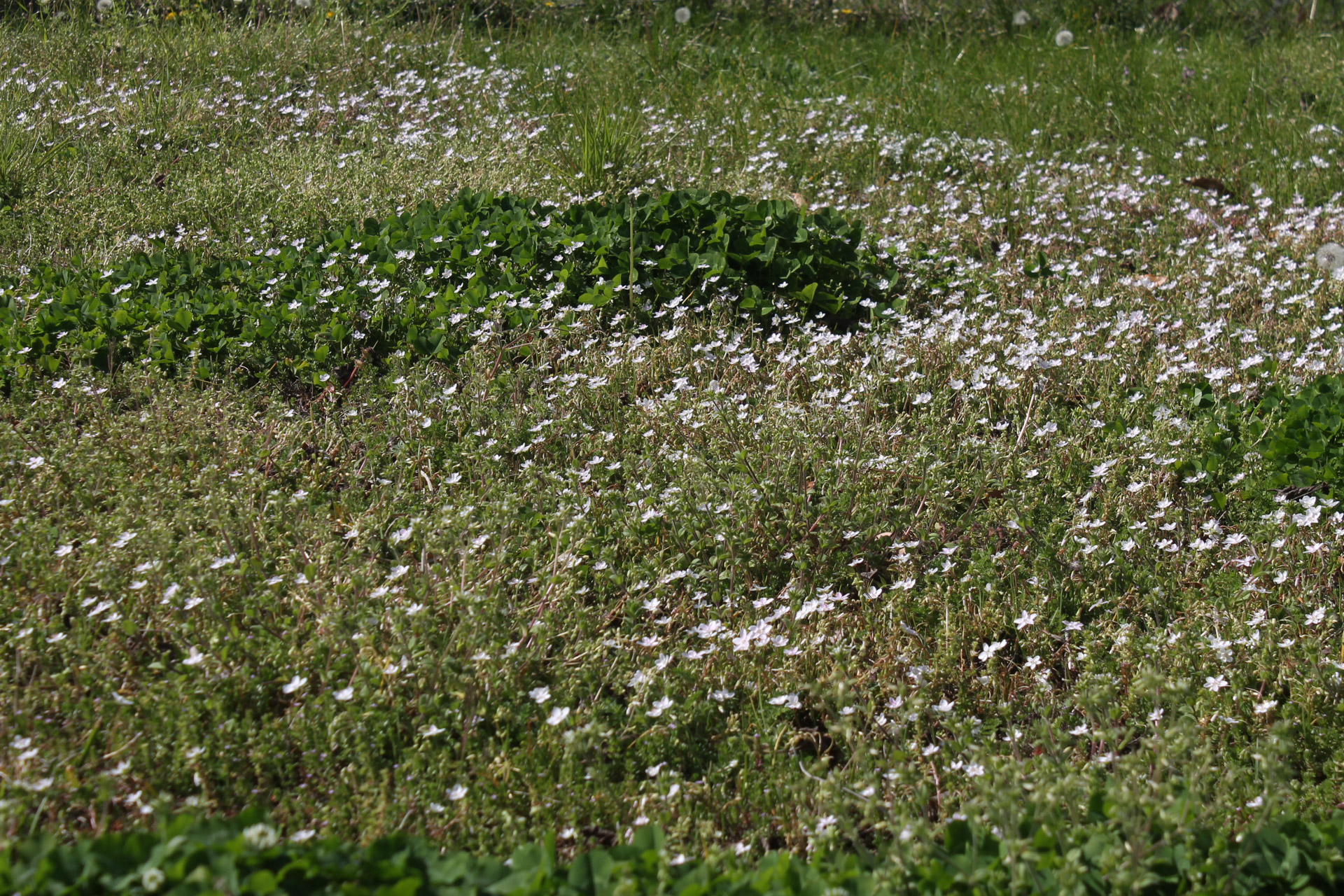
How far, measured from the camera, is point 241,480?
339 centimetres

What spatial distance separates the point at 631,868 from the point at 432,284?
11.1 feet

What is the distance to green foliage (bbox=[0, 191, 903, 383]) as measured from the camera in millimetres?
4281

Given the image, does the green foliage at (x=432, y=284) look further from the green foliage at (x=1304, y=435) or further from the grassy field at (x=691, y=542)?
the green foliage at (x=1304, y=435)

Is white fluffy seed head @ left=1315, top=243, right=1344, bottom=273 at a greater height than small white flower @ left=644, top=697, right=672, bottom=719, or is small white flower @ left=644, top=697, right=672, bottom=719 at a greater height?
white fluffy seed head @ left=1315, top=243, right=1344, bottom=273

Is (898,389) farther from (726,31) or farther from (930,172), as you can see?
(726,31)

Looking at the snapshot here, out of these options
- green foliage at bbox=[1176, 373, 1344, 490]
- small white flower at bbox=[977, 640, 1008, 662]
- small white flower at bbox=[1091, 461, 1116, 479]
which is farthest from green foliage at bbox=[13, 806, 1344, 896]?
green foliage at bbox=[1176, 373, 1344, 490]

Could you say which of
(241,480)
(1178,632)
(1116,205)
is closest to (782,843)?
(1178,632)

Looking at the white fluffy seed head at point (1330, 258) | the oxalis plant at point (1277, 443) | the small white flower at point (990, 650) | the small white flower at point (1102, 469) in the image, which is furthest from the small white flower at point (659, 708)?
the white fluffy seed head at point (1330, 258)

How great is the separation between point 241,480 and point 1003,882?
2.49m

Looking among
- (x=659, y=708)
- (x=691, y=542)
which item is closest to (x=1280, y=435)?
(x=691, y=542)

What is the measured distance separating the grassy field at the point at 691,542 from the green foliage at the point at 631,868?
75mm

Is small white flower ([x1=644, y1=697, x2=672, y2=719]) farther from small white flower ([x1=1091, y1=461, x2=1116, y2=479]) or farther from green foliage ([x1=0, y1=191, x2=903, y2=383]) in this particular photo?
green foliage ([x1=0, y1=191, x2=903, y2=383])

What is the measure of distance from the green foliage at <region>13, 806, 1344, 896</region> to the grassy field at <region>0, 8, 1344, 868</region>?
0.08 metres

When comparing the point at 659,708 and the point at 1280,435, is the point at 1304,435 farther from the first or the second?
the point at 659,708
